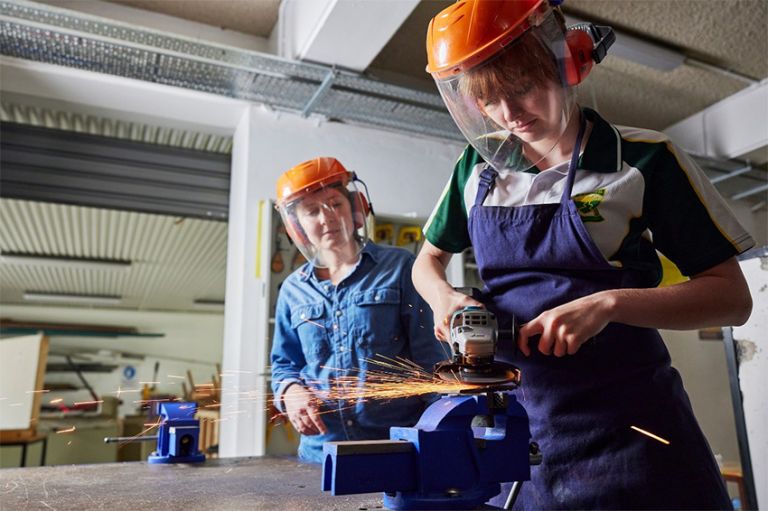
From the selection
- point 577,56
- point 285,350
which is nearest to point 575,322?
point 577,56

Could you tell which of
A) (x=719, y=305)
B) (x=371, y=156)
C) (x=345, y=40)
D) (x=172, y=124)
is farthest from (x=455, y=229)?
(x=172, y=124)

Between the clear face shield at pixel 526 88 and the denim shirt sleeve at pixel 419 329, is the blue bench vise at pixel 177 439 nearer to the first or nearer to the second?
the denim shirt sleeve at pixel 419 329

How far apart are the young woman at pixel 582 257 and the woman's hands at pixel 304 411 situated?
0.77 meters

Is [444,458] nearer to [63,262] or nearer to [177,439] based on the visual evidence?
[177,439]

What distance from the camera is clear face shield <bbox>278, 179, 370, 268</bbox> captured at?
85.8 inches

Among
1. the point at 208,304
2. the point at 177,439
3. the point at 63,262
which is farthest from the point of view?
the point at 208,304

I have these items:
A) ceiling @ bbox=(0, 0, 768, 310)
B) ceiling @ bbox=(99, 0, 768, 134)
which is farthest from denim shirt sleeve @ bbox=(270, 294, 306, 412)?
ceiling @ bbox=(99, 0, 768, 134)

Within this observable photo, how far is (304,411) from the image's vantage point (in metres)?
1.88

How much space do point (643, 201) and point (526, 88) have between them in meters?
0.31

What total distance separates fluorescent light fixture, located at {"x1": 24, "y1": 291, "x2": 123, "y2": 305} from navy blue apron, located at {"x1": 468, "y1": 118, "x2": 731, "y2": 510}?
10.9m

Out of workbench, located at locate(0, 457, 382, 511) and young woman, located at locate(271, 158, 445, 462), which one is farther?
young woman, located at locate(271, 158, 445, 462)

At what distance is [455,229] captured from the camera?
4.64ft

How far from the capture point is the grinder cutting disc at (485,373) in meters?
0.98

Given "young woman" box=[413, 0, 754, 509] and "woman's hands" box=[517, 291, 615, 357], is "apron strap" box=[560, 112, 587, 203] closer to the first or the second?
"young woman" box=[413, 0, 754, 509]
